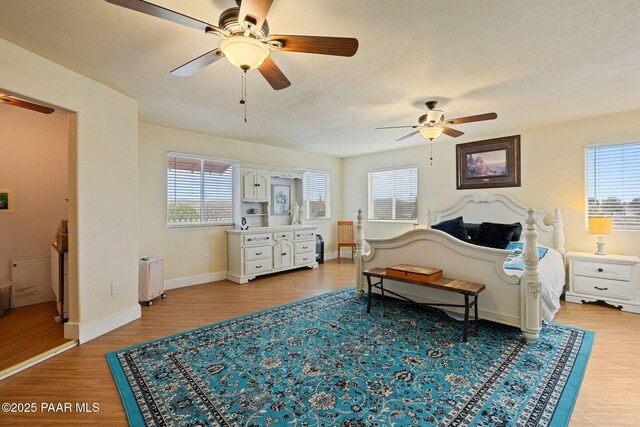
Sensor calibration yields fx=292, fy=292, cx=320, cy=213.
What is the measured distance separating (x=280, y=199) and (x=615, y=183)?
5.30 metres

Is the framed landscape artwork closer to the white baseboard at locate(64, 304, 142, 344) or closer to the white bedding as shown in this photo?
the white bedding

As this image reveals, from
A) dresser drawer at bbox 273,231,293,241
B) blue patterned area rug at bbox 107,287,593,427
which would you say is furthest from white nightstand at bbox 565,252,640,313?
dresser drawer at bbox 273,231,293,241

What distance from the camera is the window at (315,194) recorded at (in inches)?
263

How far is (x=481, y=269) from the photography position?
302 centimetres

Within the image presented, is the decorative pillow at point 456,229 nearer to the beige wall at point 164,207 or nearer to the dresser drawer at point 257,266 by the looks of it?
the dresser drawer at point 257,266

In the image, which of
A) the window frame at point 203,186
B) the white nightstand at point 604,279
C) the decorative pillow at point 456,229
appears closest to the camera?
the white nightstand at point 604,279

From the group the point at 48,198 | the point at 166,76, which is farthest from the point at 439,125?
the point at 48,198

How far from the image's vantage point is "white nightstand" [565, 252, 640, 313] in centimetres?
355

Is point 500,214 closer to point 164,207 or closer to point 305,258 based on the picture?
point 305,258

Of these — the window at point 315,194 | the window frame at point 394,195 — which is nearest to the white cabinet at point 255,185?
the window at point 315,194

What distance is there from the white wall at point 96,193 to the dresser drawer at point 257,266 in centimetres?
180

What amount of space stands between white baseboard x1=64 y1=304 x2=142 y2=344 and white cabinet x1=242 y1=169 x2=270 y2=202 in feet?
8.46

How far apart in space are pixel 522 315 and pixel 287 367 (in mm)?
2204

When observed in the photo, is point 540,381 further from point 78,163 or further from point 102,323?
point 78,163
